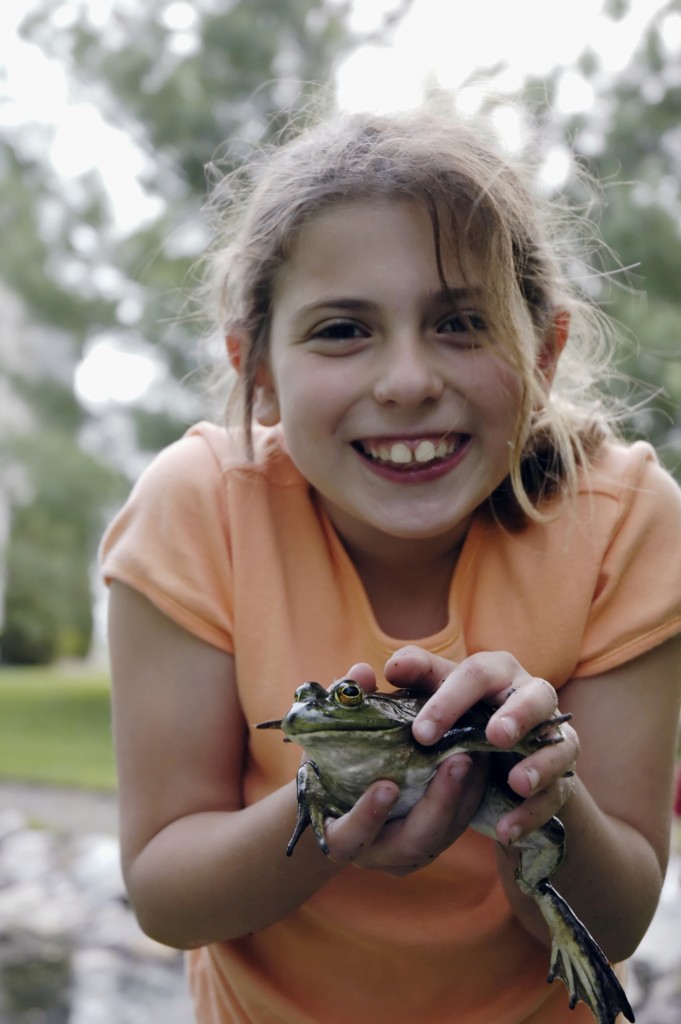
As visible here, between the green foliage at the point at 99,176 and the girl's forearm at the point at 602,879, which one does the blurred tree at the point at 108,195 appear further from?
the girl's forearm at the point at 602,879

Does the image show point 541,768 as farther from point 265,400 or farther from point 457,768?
point 265,400

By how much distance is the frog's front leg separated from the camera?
1.14 m

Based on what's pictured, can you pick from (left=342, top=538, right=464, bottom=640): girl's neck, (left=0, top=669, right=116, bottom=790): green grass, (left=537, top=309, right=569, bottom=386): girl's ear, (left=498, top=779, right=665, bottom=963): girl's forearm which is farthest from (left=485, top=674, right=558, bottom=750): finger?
(left=0, top=669, right=116, bottom=790): green grass

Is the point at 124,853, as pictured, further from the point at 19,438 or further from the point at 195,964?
the point at 19,438

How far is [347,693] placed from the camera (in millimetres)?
1064

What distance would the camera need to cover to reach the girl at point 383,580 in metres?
1.56

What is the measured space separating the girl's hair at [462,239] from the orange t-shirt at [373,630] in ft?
0.33

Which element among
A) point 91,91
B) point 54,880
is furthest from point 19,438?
point 54,880

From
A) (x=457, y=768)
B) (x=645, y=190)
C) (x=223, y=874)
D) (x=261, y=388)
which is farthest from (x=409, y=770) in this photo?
(x=645, y=190)

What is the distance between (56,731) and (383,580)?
8.13m

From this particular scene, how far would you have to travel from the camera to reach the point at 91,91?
9344 mm

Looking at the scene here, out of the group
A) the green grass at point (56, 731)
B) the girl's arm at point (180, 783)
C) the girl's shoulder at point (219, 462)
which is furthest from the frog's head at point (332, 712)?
the green grass at point (56, 731)

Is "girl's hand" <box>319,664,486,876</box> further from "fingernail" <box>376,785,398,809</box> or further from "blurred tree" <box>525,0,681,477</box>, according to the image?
"blurred tree" <box>525,0,681,477</box>

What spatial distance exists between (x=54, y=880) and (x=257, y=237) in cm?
414
